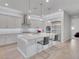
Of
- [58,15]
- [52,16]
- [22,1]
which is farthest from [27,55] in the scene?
[52,16]

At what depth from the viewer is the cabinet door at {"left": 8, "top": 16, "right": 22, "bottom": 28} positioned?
8199mm

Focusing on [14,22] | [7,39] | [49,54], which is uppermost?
[14,22]

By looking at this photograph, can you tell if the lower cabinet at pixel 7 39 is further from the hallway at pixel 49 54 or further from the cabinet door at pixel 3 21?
the hallway at pixel 49 54

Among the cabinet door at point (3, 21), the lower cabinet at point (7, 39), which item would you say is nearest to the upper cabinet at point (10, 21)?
the cabinet door at point (3, 21)

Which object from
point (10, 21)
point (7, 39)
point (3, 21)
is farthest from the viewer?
point (10, 21)

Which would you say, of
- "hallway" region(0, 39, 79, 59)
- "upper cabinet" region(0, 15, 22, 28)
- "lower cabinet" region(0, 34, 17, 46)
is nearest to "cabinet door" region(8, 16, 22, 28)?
"upper cabinet" region(0, 15, 22, 28)

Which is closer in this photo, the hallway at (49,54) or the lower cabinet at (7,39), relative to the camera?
the hallway at (49,54)

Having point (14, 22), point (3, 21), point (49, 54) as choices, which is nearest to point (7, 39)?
point (3, 21)

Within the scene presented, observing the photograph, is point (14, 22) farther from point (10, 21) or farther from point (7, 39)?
point (7, 39)

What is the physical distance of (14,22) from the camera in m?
8.61

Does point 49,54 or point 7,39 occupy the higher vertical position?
point 7,39

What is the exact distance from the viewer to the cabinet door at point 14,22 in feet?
26.9

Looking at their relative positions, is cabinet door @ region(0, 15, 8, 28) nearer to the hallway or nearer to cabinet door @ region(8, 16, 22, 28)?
cabinet door @ region(8, 16, 22, 28)

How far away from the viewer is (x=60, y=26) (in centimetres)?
959
